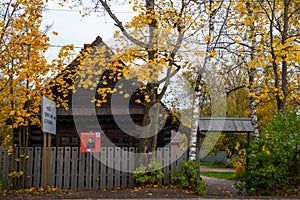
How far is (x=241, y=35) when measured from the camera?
50.4ft

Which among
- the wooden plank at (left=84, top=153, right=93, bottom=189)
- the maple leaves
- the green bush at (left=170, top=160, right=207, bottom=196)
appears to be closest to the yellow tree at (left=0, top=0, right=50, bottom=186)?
the maple leaves

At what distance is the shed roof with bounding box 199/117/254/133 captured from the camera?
16.6m

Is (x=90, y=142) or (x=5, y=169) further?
(x=90, y=142)

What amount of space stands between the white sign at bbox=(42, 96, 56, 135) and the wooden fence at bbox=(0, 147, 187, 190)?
2.31 m

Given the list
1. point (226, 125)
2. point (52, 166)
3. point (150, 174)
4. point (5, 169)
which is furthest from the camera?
point (226, 125)

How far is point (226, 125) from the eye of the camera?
1717 centimetres

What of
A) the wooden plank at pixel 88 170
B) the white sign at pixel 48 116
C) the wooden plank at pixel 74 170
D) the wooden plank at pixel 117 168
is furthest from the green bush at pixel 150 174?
the white sign at pixel 48 116

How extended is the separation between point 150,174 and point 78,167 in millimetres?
3164

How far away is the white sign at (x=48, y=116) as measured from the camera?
467 inches

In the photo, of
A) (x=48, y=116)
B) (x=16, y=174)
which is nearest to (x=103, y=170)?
(x=16, y=174)

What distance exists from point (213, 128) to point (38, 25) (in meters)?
8.58

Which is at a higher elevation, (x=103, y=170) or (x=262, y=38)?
(x=262, y=38)

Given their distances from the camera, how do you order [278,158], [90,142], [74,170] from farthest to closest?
[90,142], [74,170], [278,158]

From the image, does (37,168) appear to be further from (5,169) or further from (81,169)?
(81,169)
